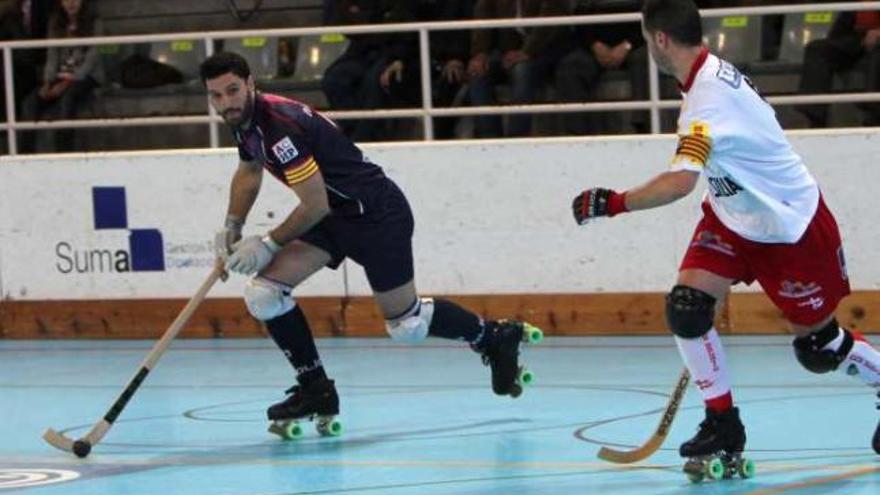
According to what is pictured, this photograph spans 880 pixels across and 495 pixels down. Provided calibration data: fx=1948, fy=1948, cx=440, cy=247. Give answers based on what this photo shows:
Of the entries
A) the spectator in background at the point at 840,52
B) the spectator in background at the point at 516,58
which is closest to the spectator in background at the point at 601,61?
the spectator in background at the point at 516,58

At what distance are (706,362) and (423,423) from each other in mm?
2134

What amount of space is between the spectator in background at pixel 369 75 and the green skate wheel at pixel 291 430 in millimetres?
4823

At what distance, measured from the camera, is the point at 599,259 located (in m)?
12.2

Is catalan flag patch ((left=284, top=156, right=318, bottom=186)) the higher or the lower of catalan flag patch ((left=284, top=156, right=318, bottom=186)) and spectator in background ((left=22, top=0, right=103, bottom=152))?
the higher

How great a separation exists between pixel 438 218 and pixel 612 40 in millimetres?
1716

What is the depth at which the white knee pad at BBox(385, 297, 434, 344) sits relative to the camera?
29.0 feet

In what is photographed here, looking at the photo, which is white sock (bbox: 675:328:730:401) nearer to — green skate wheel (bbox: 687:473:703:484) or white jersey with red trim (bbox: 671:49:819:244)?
green skate wheel (bbox: 687:473:703:484)

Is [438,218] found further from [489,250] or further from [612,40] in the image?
[612,40]

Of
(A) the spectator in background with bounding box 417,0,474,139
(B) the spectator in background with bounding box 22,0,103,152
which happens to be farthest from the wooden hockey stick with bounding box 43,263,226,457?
(B) the spectator in background with bounding box 22,0,103,152

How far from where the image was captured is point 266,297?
28.4 feet

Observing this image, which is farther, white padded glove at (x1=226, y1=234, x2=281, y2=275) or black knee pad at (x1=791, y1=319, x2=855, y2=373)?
white padded glove at (x1=226, y1=234, x2=281, y2=275)

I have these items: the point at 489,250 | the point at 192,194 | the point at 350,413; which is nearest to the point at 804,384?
the point at 350,413

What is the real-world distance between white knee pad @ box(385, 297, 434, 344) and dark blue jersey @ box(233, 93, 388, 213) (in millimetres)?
525

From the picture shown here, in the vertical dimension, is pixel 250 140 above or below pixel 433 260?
above
